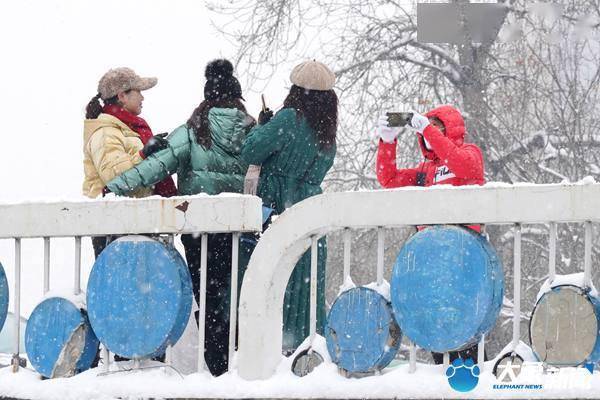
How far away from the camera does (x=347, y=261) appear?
4.83 meters

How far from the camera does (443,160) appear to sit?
5500 millimetres

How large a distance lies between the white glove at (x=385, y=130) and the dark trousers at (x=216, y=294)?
0.78m

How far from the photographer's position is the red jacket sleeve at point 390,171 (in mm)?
5801

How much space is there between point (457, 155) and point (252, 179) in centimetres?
106

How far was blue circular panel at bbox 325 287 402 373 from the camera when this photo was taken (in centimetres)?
488

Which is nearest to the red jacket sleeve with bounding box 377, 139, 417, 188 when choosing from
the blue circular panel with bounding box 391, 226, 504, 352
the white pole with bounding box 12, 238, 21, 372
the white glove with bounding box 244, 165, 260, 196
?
the white glove with bounding box 244, 165, 260, 196

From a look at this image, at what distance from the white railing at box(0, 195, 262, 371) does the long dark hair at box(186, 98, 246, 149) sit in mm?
886

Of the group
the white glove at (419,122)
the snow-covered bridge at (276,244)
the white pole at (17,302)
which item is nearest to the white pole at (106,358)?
the snow-covered bridge at (276,244)

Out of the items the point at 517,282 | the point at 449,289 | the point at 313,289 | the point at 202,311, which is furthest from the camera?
the point at 202,311

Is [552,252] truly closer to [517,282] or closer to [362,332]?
[517,282]

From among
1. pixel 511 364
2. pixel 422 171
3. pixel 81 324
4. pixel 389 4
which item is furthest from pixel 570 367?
pixel 389 4

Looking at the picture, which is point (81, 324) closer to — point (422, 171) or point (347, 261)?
point (347, 261)

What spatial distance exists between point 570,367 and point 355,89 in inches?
391

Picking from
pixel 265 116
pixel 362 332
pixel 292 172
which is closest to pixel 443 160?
→ pixel 292 172
